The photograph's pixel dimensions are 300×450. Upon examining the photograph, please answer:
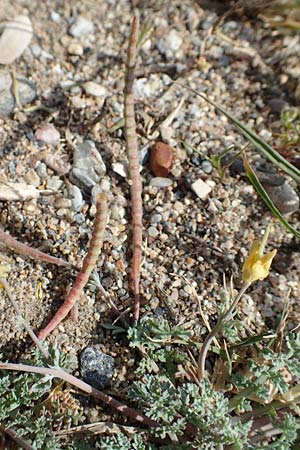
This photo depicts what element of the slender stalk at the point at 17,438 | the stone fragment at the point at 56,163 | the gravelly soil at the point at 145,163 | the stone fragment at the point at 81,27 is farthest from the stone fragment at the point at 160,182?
the slender stalk at the point at 17,438

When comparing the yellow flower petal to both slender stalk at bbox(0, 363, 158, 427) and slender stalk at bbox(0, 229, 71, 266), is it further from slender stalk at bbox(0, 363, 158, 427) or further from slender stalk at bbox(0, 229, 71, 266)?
slender stalk at bbox(0, 229, 71, 266)

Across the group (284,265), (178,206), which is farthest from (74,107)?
(284,265)

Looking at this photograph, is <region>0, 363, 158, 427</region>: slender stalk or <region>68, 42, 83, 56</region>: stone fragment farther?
<region>68, 42, 83, 56</region>: stone fragment

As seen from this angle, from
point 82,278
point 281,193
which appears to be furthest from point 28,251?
point 281,193

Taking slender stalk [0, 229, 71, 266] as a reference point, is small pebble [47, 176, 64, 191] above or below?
above

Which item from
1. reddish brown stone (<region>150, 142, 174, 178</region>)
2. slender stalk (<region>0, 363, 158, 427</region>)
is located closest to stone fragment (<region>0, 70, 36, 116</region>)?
reddish brown stone (<region>150, 142, 174, 178</region>)

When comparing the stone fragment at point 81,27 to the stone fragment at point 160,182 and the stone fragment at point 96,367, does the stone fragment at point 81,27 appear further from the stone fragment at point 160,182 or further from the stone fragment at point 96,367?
the stone fragment at point 96,367

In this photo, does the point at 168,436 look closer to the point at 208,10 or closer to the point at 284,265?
the point at 284,265

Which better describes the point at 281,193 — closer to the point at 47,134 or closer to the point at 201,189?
the point at 201,189
